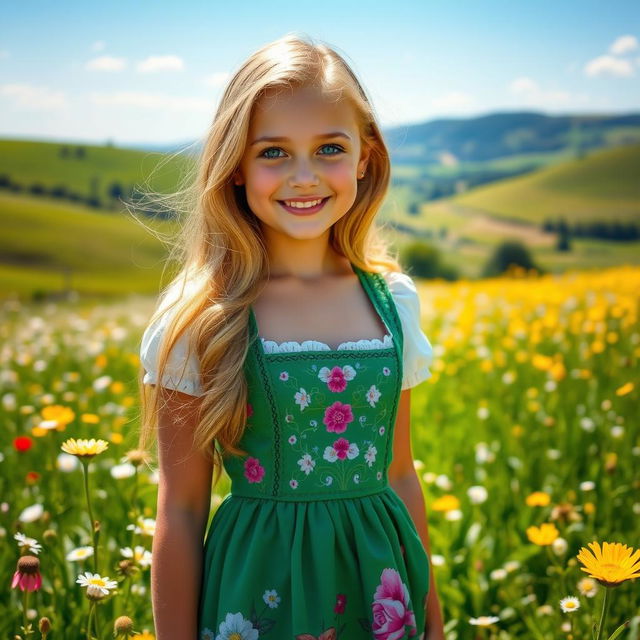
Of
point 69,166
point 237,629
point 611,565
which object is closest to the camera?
point 611,565

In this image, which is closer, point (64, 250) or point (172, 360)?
point (172, 360)

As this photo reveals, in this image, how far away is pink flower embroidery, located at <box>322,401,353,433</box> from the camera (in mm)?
1337

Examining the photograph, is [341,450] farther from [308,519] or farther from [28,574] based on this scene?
[28,574]

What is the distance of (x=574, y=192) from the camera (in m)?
10.9

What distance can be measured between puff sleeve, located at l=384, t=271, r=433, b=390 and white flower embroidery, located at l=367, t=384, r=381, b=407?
0.38 feet

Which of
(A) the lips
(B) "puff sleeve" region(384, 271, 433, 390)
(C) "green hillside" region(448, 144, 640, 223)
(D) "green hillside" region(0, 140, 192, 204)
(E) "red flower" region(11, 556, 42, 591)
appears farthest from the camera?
(C) "green hillside" region(448, 144, 640, 223)

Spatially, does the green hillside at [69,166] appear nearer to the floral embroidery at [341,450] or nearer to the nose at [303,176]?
the nose at [303,176]

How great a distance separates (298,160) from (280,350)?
35 cm

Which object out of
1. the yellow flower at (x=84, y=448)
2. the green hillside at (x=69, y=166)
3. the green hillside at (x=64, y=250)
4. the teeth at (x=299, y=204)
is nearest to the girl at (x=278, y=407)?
the teeth at (x=299, y=204)

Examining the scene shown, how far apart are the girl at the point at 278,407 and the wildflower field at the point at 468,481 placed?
0.13 metres

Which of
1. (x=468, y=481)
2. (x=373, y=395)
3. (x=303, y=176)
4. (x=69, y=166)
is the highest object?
(x=69, y=166)

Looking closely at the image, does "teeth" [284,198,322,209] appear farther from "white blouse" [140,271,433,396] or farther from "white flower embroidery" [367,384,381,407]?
"white flower embroidery" [367,384,381,407]

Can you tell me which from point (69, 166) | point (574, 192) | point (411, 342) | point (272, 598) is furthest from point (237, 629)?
point (69, 166)

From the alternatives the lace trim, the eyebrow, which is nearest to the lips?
the eyebrow
